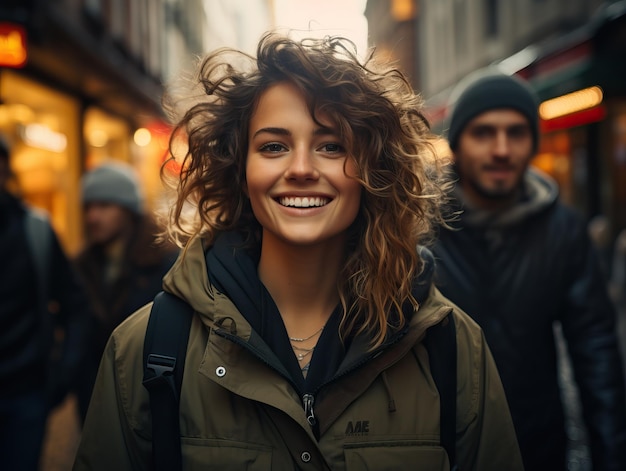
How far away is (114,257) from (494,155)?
8.42 feet

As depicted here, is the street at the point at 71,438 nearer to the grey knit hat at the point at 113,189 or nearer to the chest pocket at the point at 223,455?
the grey knit hat at the point at 113,189

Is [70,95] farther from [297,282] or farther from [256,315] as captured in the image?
[256,315]

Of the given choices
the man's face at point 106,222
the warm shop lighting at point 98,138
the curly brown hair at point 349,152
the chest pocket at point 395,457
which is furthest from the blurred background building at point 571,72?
the warm shop lighting at point 98,138

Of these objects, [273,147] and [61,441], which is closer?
[273,147]

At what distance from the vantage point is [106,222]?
170 inches

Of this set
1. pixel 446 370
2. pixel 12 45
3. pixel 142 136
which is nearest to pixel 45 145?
pixel 12 45

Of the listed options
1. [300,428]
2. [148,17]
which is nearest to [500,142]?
[300,428]

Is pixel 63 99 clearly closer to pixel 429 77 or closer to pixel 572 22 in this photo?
pixel 572 22

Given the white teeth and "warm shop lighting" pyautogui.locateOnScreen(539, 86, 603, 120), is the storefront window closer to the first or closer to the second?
the white teeth

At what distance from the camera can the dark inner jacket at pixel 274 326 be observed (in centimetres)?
185

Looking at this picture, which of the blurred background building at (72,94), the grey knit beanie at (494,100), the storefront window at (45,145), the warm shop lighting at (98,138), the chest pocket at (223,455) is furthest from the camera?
the warm shop lighting at (98,138)

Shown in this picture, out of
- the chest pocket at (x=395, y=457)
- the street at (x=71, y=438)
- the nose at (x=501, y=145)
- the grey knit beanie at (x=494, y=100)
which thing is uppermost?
the grey knit beanie at (x=494, y=100)

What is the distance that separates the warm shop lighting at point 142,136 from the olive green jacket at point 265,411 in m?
14.9

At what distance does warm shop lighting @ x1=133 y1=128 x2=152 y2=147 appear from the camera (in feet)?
53.7
